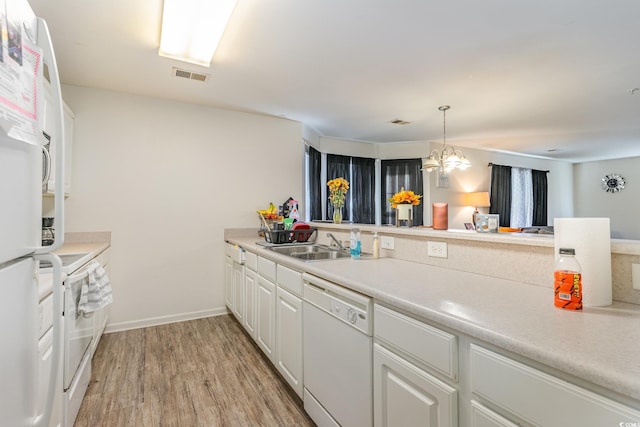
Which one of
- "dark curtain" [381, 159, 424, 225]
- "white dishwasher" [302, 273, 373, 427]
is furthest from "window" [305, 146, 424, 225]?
"white dishwasher" [302, 273, 373, 427]

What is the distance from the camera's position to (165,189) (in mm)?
3445

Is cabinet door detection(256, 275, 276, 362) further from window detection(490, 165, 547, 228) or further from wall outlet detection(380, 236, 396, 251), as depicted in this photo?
window detection(490, 165, 547, 228)

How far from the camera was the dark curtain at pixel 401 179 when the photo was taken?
5762 mm

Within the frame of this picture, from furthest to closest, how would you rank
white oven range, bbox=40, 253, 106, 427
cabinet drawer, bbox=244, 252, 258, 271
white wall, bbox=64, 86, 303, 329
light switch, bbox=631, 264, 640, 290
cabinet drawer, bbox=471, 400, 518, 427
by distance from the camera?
white wall, bbox=64, 86, 303, 329
cabinet drawer, bbox=244, 252, 258, 271
white oven range, bbox=40, 253, 106, 427
light switch, bbox=631, 264, 640, 290
cabinet drawer, bbox=471, 400, 518, 427

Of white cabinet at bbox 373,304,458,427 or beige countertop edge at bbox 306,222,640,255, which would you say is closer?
white cabinet at bbox 373,304,458,427

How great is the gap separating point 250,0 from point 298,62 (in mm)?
801

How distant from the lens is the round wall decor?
24.2 ft

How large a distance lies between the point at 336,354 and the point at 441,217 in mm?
1011

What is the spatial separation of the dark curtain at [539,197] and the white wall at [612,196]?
134 cm

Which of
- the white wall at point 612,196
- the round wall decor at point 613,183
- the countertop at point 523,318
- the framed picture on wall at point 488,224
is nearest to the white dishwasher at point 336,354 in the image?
the countertop at point 523,318

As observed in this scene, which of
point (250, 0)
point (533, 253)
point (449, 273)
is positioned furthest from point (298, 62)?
point (533, 253)

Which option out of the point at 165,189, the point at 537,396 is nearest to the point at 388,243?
the point at 537,396

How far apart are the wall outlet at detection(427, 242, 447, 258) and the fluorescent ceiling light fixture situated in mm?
1869

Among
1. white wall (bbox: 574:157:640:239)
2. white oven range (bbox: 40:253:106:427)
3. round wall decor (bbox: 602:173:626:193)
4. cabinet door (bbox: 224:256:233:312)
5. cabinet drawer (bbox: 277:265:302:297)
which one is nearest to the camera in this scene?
white oven range (bbox: 40:253:106:427)
